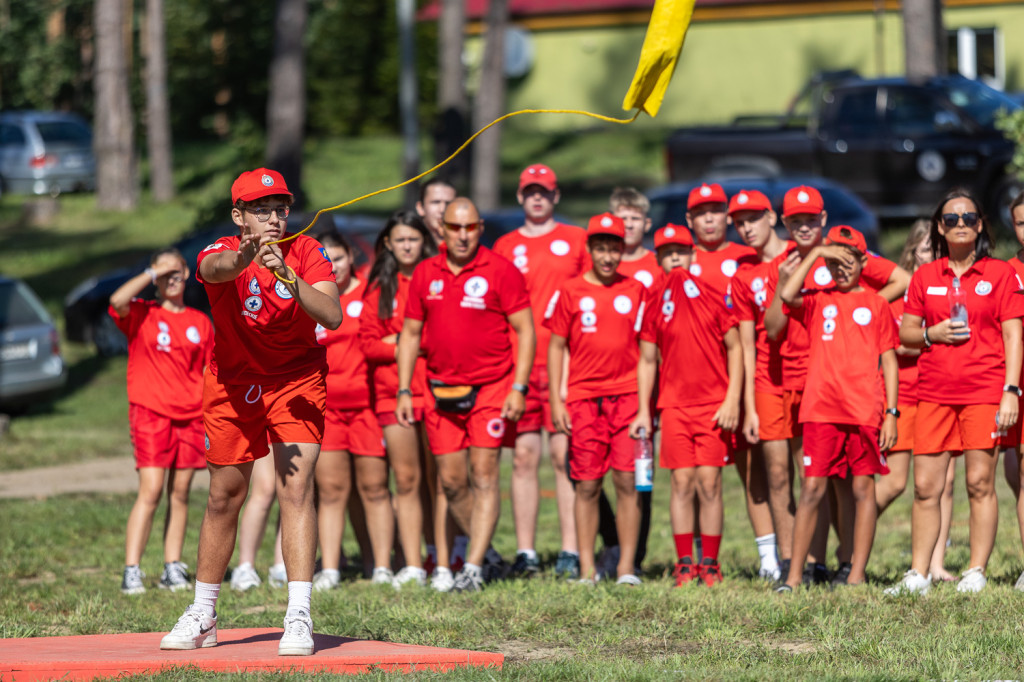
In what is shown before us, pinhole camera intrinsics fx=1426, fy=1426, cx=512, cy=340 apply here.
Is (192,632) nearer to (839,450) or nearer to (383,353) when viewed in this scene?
(383,353)

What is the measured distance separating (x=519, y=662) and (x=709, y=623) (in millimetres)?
1032

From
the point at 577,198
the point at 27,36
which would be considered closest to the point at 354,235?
the point at 577,198

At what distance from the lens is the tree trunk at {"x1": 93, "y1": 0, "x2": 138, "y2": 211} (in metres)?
26.9

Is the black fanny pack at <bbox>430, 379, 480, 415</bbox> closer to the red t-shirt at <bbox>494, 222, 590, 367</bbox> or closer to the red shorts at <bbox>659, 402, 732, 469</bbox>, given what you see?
the red t-shirt at <bbox>494, 222, 590, 367</bbox>

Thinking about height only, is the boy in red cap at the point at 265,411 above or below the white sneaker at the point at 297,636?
above

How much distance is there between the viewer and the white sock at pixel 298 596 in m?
5.93

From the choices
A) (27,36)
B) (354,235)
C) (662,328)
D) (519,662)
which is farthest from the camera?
(27,36)

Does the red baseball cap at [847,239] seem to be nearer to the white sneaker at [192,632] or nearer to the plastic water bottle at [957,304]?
the plastic water bottle at [957,304]

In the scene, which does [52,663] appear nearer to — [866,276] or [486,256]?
[486,256]

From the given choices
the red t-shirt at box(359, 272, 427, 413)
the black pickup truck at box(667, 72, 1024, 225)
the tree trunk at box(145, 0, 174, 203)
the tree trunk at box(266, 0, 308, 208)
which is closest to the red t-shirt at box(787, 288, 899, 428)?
the red t-shirt at box(359, 272, 427, 413)

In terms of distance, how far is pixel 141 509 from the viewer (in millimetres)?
8367

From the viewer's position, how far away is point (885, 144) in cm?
1841

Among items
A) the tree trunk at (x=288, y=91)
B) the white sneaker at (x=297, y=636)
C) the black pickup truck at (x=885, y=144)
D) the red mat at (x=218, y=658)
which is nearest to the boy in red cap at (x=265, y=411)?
the white sneaker at (x=297, y=636)

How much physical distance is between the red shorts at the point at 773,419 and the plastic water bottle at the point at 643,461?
2.00ft
